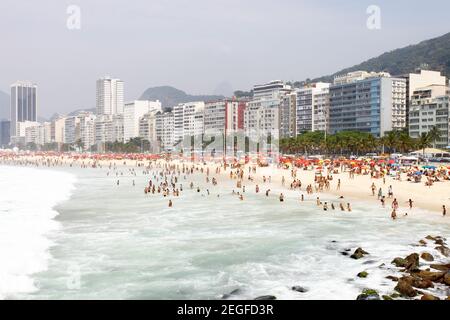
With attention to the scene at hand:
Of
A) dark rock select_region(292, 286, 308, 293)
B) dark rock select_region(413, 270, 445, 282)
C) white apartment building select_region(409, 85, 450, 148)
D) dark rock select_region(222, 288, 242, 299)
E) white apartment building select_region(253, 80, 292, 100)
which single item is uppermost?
white apartment building select_region(253, 80, 292, 100)

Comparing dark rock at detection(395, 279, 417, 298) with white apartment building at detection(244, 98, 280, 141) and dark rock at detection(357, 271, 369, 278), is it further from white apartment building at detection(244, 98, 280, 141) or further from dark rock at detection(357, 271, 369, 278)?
white apartment building at detection(244, 98, 280, 141)

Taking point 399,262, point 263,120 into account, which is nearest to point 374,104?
Answer: point 263,120

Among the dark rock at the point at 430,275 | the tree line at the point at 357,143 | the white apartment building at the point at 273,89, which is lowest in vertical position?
the dark rock at the point at 430,275

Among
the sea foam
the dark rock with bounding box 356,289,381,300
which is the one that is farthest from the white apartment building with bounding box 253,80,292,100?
the dark rock with bounding box 356,289,381,300

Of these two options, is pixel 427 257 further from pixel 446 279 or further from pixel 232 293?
pixel 232 293

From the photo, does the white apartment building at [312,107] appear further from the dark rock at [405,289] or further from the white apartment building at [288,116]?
the dark rock at [405,289]

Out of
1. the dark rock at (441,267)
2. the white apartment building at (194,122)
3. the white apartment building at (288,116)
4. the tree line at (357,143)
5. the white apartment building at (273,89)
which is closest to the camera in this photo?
the dark rock at (441,267)

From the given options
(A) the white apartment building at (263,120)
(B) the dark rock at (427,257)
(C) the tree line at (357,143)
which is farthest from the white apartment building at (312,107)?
(B) the dark rock at (427,257)
